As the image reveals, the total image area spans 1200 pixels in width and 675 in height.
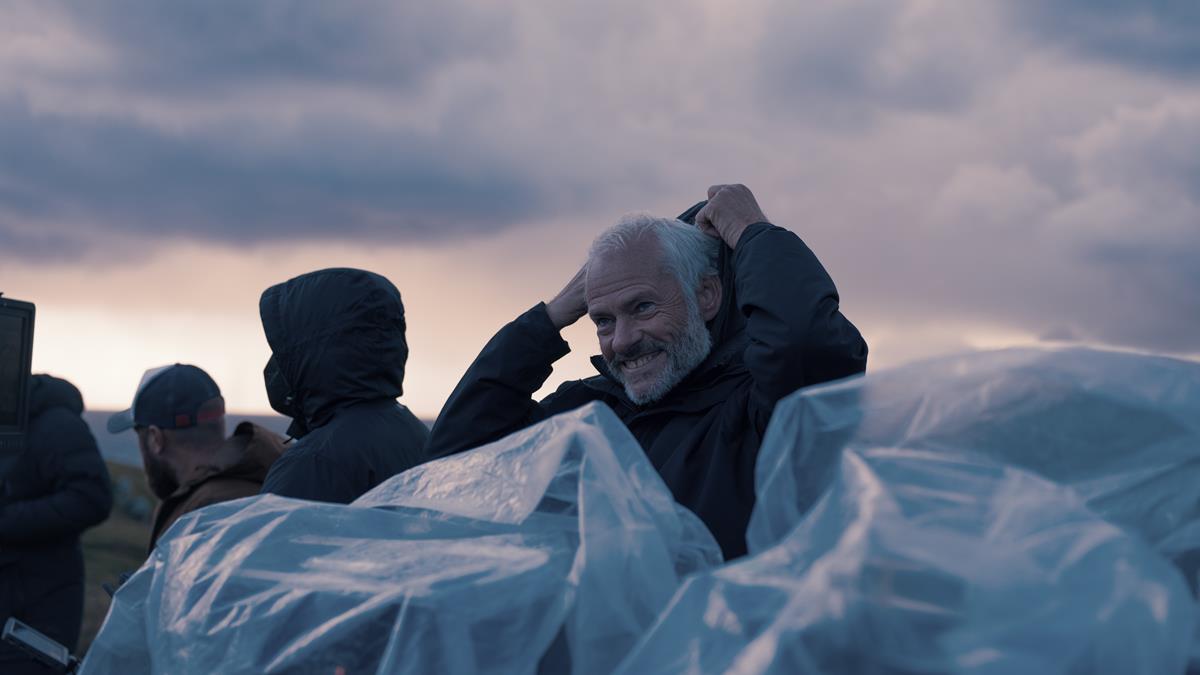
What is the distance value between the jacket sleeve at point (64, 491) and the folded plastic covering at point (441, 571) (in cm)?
371

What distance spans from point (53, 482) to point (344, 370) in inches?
108

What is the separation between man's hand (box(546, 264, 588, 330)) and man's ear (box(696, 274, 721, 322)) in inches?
14.5

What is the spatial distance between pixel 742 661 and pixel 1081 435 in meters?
0.59

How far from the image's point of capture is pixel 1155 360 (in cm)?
168

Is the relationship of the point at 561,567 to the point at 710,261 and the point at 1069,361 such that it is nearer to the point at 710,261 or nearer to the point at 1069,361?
the point at 1069,361

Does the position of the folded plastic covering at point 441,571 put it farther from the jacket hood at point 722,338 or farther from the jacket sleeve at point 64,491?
the jacket sleeve at point 64,491

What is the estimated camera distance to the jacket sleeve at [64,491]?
5.44m

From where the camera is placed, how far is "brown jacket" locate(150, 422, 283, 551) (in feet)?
14.0

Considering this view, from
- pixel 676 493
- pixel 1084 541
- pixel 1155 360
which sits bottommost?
pixel 676 493

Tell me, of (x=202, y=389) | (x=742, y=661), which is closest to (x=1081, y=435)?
(x=742, y=661)

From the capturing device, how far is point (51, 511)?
5.47 m

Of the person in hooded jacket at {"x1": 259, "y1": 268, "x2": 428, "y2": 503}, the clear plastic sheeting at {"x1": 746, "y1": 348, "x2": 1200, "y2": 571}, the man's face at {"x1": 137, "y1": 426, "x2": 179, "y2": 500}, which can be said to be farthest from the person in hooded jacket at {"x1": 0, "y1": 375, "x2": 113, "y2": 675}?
the clear plastic sheeting at {"x1": 746, "y1": 348, "x2": 1200, "y2": 571}

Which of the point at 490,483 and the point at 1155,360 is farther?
the point at 490,483

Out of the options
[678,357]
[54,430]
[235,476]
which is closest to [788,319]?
[678,357]
